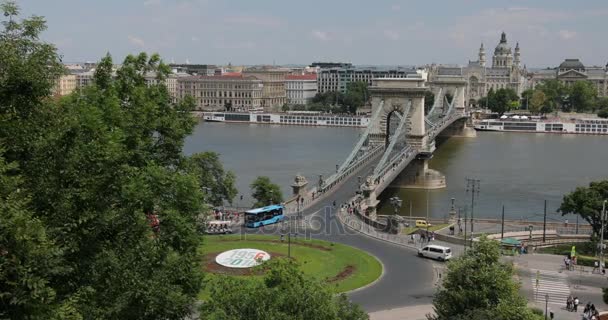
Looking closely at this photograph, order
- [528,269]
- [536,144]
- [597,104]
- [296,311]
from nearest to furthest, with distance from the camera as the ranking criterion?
[296,311] → [528,269] → [536,144] → [597,104]

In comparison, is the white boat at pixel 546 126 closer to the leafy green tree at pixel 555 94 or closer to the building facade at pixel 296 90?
the leafy green tree at pixel 555 94

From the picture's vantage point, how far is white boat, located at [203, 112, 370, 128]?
13000 centimetres

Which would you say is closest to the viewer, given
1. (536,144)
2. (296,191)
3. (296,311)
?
(296,311)

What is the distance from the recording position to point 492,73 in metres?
172

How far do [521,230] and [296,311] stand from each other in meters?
28.5

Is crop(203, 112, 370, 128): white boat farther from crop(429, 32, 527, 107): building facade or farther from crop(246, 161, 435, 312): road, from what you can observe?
crop(246, 161, 435, 312): road

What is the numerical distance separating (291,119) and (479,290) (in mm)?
115802

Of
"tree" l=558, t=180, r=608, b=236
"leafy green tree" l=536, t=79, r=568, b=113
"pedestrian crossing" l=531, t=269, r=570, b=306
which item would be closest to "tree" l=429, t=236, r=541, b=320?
"pedestrian crossing" l=531, t=269, r=570, b=306

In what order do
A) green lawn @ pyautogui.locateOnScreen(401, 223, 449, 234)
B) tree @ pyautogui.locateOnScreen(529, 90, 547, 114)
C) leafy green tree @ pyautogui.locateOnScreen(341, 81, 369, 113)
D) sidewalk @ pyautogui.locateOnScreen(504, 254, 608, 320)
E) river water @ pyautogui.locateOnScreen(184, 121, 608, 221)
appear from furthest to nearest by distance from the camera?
1. leafy green tree @ pyautogui.locateOnScreen(341, 81, 369, 113)
2. tree @ pyautogui.locateOnScreen(529, 90, 547, 114)
3. river water @ pyautogui.locateOnScreen(184, 121, 608, 221)
4. green lawn @ pyautogui.locateOnScreen(401, 223, 449, 234)
5. sidewalk @ pyautogui.locateOnScreen(504, 254, 608, 320)

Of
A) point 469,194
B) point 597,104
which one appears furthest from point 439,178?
point 597,104

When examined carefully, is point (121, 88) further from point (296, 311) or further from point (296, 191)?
point (296, 191)

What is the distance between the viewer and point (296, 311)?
43.3 ft

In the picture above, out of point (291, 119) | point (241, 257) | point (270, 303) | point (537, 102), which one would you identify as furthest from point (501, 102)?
point (270, 303)

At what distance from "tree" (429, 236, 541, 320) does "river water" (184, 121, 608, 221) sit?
29.5 metres
